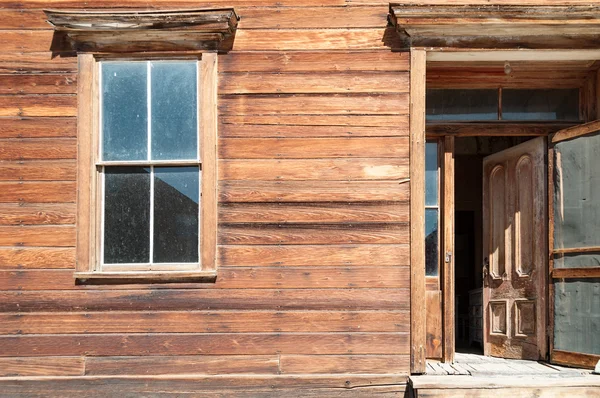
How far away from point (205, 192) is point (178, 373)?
1.34 meters

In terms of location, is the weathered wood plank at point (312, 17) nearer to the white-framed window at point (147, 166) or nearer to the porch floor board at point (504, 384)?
the white-framed window at point (147, 166)

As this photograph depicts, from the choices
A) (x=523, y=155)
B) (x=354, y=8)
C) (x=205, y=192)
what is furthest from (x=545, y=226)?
(x=205, y=192)

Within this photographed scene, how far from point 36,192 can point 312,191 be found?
6.73 feet

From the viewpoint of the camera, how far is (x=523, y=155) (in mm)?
6242

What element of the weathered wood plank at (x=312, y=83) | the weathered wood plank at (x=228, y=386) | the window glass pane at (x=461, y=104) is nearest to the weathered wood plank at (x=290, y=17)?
the weathered wood plank at (x=312, y=83)

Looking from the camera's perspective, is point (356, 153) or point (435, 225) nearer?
point (356, 153)

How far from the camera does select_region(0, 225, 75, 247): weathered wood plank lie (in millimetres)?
5168

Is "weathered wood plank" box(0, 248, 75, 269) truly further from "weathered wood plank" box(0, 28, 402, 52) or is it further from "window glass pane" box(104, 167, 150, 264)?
"weathered wood plank" box(0, 28, 402, 52)

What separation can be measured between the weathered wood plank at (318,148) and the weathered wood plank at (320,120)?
98mm

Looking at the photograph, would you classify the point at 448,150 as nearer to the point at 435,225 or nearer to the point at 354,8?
the point at 435,225

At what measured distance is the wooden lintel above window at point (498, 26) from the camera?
512cm

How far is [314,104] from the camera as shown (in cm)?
525

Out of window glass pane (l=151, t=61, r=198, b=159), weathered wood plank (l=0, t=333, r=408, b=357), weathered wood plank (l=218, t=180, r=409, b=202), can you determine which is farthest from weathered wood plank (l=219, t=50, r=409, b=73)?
weathered wood plank (l=0, t=333, r=408, b=357)

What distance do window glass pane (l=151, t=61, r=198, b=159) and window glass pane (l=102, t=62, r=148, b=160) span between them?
0.09 metres
